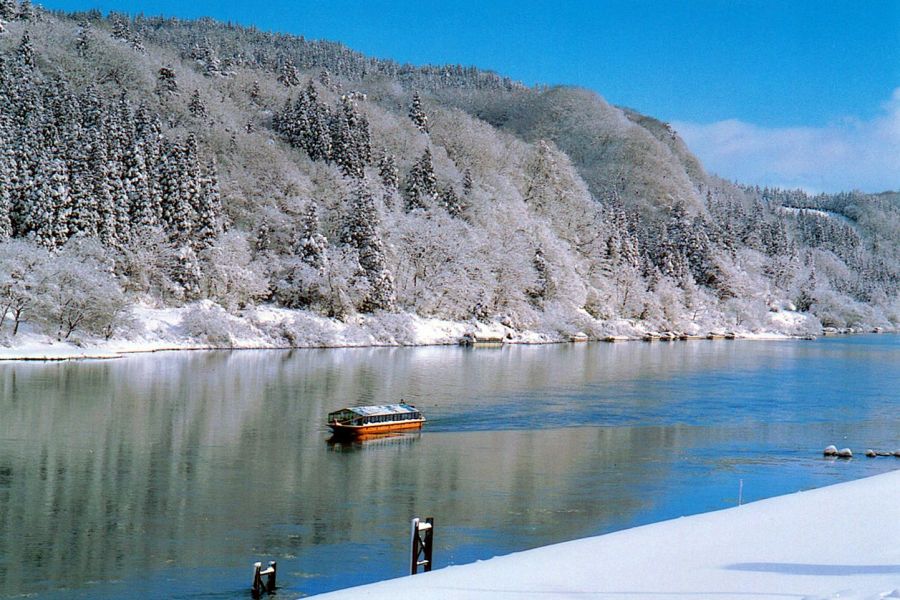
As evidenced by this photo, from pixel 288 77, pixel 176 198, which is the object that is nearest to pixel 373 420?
pixel 176 198

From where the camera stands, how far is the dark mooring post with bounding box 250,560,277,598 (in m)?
16.9

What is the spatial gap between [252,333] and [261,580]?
60266 millimetres

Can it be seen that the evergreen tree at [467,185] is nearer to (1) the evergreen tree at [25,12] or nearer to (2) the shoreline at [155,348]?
(2) the shoreline at [155,348]

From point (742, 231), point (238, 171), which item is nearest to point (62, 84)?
point (238, 171)

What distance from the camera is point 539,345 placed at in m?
97.2

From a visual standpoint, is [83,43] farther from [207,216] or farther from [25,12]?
[207,216]

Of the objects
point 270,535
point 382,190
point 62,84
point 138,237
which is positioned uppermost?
point 62,84

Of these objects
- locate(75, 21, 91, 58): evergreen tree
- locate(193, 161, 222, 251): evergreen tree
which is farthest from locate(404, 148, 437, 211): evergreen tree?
locate(75, 21, 91, 58): evergreen tree

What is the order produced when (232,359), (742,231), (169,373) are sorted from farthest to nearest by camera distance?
(742,231)
(232,359)
(169,373)

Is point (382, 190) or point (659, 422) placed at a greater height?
point (382, 190)

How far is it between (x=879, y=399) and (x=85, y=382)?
5022 centimetres

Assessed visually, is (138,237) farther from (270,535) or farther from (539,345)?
(270,535)

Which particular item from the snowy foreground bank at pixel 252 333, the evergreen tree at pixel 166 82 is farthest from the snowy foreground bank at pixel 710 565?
the evergreen tree at pixel 166 82

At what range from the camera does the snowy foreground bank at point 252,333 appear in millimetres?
60031
